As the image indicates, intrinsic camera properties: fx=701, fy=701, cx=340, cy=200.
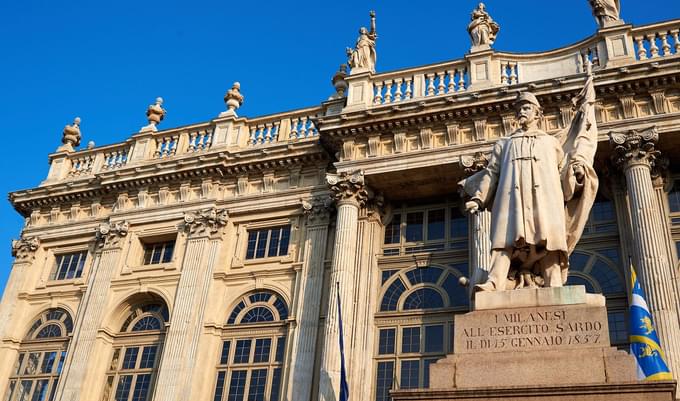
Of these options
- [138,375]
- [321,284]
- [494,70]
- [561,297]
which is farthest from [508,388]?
[138,375]

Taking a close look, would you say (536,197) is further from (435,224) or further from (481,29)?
(481,29)

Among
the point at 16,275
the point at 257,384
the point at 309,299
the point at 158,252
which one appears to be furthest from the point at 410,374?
the point at 16,275

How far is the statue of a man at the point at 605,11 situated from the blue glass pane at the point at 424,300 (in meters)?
8.10

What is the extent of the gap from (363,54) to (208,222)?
667 cm

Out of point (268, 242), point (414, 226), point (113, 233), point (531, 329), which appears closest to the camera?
point (531, 329)

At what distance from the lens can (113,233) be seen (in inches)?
848

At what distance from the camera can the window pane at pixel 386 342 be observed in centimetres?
1714

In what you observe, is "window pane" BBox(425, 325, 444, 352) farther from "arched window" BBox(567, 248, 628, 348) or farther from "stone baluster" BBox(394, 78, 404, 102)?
"stone baluster" BBox(394, 78, 404, 102)

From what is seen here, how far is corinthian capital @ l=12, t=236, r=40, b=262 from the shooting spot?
2286 centimetres

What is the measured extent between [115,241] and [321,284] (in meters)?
7.27

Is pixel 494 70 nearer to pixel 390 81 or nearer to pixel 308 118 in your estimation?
pixel 390 81

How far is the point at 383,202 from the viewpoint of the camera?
1898 cm

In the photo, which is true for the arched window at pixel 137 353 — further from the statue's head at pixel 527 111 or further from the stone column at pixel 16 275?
the statue's head at pixel 527 111

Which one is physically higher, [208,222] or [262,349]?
[208,222]
